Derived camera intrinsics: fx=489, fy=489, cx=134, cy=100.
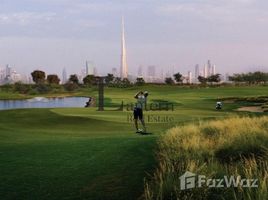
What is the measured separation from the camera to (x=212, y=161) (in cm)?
1065

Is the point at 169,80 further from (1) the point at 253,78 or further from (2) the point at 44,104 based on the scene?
(2) the point at 44,104

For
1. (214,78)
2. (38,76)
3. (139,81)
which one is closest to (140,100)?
(139,81)

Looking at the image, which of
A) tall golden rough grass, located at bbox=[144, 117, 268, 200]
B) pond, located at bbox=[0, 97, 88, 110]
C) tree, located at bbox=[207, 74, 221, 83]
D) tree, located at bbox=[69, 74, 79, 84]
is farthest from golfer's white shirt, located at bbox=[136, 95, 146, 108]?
tree, located at bbox=[69, 74, 79, 84]

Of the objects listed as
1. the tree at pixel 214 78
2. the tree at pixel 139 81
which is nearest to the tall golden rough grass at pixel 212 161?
the tree at pixel 139 81

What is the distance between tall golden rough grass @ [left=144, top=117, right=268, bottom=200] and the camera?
8398mm

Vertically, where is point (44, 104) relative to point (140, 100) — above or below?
below

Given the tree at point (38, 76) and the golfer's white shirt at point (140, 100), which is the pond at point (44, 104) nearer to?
the golfer's white shirt at point (140, 100)

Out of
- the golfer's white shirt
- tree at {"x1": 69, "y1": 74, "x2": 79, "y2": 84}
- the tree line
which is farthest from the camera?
tree at {"x1": 69, "y1": 74, "x2": 79, "y2": 84}

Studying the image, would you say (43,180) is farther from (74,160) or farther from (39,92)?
(39,92)

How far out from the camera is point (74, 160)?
526 inches

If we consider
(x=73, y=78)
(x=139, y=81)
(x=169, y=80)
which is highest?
(x=73, y=78)

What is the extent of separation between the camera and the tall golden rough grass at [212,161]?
331 inches

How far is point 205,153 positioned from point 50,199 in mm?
4335

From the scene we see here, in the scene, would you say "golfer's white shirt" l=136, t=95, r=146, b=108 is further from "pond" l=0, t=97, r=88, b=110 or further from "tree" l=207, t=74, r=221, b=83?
"tree" l=207, t=74, r=221, b=83
